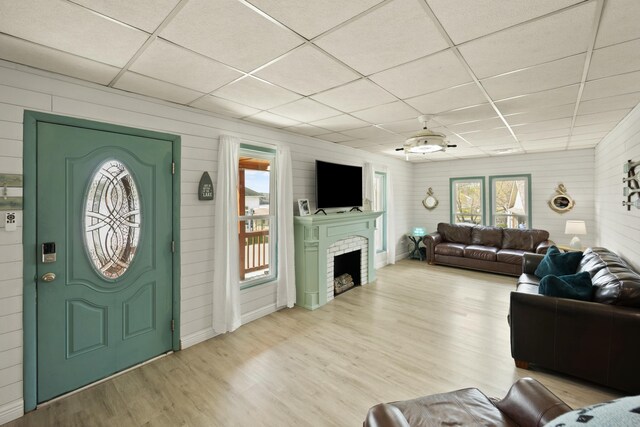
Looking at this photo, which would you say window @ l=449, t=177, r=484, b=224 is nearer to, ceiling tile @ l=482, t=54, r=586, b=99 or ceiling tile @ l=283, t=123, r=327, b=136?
ceiling tile @ l=283, t=123, r=327, b=136

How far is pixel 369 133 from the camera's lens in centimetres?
426

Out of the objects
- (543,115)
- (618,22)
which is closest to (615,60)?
(618,22)

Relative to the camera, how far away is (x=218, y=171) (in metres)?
3.23

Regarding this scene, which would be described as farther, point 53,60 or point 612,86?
point 612,86

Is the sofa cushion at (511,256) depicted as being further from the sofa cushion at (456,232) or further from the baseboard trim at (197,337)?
the baseboard trim at (197,337)

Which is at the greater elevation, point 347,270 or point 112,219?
point 112,219

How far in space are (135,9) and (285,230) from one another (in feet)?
9.28

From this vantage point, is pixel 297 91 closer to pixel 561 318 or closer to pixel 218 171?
pixel 218 171

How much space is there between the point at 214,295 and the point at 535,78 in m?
3.73

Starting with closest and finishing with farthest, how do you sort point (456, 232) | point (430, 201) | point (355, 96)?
point (355, 96)
point (456, 232)
point (430, 201)

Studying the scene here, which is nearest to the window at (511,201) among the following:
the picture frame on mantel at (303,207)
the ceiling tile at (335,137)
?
the ceiling tile at (335,137)

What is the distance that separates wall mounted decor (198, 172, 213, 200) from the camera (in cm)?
309

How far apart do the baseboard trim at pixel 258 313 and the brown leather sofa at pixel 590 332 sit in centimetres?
280

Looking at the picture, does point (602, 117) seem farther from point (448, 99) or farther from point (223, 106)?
point (223, 106)
